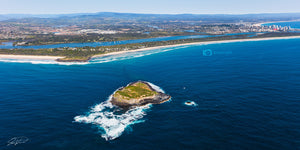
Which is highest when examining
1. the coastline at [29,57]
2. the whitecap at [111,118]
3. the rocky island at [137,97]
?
the coastline at [29,57]

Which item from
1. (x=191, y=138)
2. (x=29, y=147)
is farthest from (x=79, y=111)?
(x=191, y=138)

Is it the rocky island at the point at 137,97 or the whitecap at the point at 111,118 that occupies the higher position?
the rocky island at the point at 137,97

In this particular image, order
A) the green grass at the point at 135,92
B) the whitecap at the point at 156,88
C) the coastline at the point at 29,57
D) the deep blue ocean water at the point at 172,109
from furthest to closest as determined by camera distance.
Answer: the coastline at the point at 29,57, the whitecap at the point at 156,88, the green grass at the point at 135,92, the deep blue ocean water at the point at 172,109

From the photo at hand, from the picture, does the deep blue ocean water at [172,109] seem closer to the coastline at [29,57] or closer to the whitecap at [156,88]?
the whitecap at [156,88]

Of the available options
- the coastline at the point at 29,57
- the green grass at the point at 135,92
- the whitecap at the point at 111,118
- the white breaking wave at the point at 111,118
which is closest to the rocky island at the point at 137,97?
the green grass at the point at 135,92

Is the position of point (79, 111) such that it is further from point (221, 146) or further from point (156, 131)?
point (221, 146)

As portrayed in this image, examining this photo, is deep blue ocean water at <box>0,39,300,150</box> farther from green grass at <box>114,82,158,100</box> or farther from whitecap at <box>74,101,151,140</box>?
green grass at <box>114,82,158,100</box>

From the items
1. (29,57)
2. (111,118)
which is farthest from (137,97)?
(29,57)

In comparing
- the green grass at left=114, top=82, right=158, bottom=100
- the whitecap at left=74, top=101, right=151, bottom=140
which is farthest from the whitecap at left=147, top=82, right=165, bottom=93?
the whitecap at left=74, top=101, right=151, bottom=140
